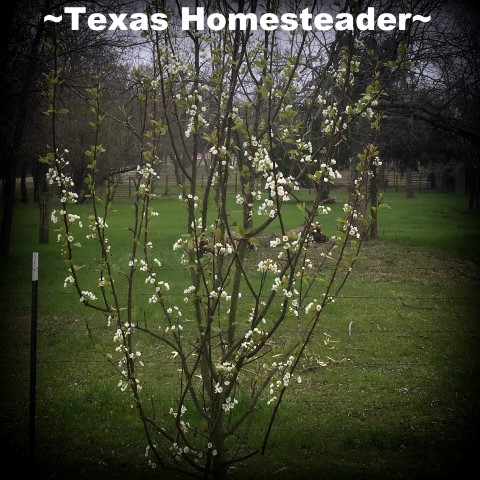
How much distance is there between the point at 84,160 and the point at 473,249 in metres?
10.5

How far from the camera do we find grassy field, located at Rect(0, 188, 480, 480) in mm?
3850

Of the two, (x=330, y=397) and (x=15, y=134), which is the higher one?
(x=15, y=134)

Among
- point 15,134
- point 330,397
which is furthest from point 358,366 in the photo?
point 15,134

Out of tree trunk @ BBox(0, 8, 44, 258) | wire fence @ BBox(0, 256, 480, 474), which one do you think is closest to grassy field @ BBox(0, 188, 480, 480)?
wire fence @ BBox(0, 256, 480, 474)

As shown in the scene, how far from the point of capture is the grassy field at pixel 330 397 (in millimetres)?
3850

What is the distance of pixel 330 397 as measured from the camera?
16.0 ft

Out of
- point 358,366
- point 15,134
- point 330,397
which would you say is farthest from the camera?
point 15,134

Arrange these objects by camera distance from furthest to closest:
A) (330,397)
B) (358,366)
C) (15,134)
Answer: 1. (15,134)
2. (358,366)
3. (330,397)

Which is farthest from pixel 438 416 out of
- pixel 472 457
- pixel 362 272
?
pixel 362 272

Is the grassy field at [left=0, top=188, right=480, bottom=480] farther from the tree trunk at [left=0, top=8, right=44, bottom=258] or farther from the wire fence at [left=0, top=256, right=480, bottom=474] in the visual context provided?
the tree trunk at [left=0, top=8, right=44, bottom=258]

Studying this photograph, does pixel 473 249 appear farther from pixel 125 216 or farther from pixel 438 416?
pixel 125 216

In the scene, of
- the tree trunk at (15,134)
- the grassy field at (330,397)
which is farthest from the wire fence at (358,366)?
the tree trunk at (15,134)

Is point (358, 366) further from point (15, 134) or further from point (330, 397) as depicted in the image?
point (15, 134)

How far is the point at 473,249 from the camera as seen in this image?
13.2m
